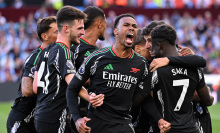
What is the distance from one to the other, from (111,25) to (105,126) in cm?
1710

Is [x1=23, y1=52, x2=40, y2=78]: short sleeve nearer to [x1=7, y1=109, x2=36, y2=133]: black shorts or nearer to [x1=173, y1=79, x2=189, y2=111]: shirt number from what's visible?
[x1=7, y1=109, x2=36, y2=133]: black shorts

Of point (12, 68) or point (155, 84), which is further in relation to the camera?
point (12, 68)

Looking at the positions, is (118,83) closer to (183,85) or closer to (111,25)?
(183,85)

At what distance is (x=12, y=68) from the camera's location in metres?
19.3

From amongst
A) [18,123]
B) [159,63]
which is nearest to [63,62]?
[159,63]

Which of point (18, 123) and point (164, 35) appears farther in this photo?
point (18, 123)

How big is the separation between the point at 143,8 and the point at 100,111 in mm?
18413

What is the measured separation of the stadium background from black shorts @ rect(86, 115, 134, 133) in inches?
465

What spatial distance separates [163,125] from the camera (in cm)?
503

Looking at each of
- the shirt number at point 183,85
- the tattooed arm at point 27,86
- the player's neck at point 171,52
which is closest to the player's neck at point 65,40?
the tattooed arm at point 27,86

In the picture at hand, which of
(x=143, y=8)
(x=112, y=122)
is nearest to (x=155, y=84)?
(x=112, y=122)

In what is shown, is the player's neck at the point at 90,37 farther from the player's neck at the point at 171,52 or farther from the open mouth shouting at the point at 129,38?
the player's neck at the point at 171,52

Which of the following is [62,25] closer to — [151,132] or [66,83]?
[66,83]

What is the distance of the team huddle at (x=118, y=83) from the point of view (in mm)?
4953
